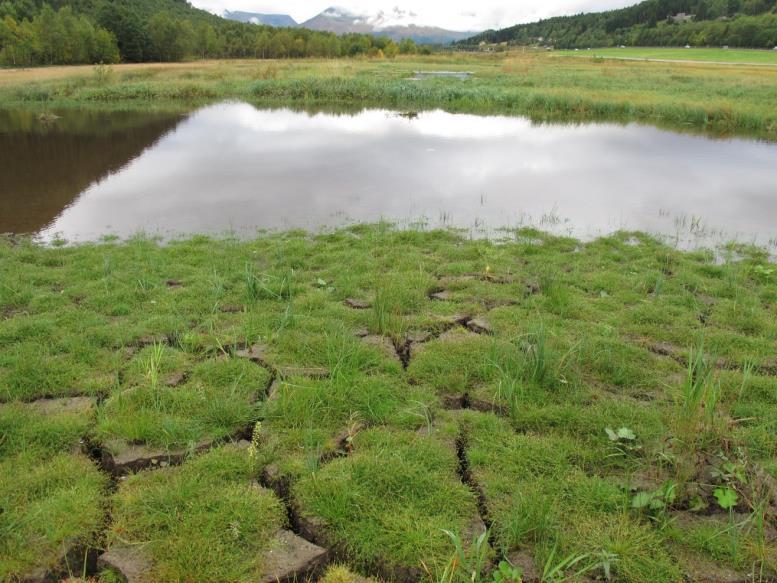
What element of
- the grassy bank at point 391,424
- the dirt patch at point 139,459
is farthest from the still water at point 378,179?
the dirt patch at point 139,459

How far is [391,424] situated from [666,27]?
10038 cm

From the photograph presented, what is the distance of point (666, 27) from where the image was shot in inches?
3324

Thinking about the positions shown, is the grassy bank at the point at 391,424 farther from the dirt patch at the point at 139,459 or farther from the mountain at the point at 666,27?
the mountain at the point at 666,27

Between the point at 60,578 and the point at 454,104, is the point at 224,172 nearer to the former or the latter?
the point at 60,578

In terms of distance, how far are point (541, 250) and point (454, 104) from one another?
16838 millimetres

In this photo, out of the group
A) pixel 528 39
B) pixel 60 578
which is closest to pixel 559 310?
pixel 60 578

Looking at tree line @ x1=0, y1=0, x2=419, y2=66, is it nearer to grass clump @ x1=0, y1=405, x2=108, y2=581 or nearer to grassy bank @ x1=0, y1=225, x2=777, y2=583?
grassy bank @ x1=0, y1=225, x2=777, y2=583

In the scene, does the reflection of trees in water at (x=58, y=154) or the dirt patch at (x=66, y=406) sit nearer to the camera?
the dirt patch at (x=66, y=406)

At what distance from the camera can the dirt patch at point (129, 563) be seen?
2271mm

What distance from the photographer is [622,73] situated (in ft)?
107

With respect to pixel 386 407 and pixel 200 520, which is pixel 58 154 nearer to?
pixel 386 407

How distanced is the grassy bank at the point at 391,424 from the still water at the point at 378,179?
2.52 meters

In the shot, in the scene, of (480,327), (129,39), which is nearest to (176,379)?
(480,327)

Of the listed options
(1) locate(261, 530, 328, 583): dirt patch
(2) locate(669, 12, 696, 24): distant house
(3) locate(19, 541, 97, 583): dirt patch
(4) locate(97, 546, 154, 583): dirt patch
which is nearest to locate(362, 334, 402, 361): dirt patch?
(1) locate(261, 530, 328, 583): dirt patch
